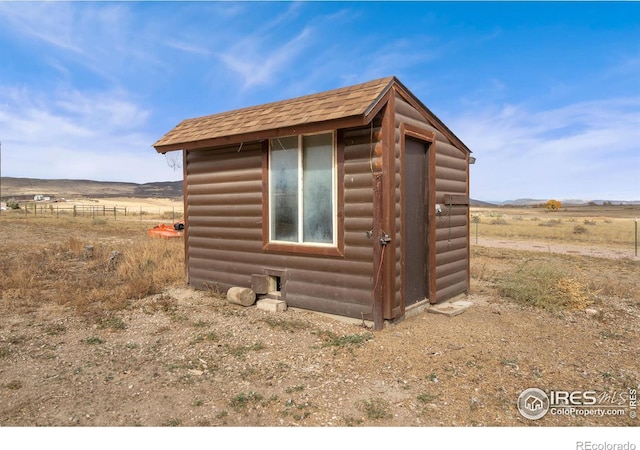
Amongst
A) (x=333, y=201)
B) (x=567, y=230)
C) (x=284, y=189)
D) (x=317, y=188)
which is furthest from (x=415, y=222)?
(x=567, y=230)

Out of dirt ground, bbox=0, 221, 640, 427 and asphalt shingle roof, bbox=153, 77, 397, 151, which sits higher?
asphalt shingle roof, bbox=153, 77, 397, 151

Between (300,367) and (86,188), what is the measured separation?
170 m

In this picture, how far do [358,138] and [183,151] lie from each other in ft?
13.0

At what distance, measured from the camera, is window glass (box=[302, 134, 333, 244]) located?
5910mm

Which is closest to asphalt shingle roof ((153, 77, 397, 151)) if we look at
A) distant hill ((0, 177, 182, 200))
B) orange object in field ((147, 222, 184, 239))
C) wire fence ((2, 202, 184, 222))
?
orange object in field ((147, 222, 184, 239))

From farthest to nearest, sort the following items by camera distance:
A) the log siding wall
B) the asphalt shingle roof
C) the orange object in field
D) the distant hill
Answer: the distant hill
the orange object in field
the log siding wall
the asphalt shingle roof

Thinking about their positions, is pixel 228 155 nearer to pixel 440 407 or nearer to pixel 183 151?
pixel 183 151

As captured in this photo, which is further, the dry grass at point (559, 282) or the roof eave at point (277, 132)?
the dry grass at point (559, 282)

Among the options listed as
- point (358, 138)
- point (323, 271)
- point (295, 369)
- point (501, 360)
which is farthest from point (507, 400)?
point (358, 138)

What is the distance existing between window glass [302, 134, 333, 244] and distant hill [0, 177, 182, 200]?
451ft

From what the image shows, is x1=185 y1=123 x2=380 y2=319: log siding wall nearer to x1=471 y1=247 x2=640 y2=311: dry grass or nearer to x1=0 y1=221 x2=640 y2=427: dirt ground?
x1=0 y1=221 x2=640 y2=427: dirt ground

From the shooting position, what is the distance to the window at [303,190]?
5918mm

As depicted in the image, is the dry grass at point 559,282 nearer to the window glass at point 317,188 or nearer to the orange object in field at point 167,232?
the window glass at point 317,188

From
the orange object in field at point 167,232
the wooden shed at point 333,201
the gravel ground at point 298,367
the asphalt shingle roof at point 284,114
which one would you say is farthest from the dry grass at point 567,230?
the asphalt shingle roof at point 284,114
